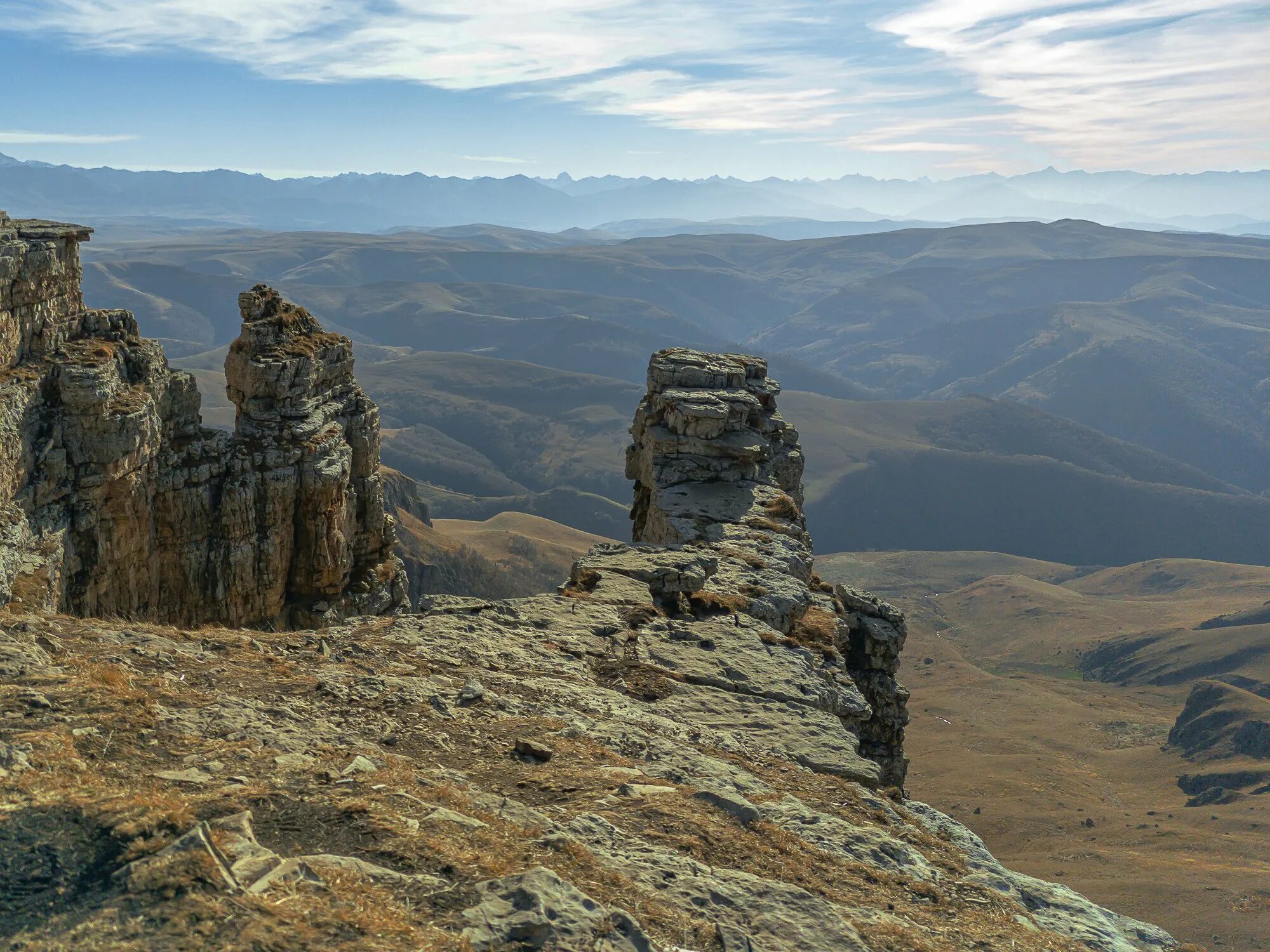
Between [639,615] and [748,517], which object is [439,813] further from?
[748,517]

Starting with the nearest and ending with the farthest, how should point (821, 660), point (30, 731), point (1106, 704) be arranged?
point (30, 731), point (821, 660), point (1106, 704)

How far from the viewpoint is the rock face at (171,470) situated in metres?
28.1

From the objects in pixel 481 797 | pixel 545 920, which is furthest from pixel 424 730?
pixel 545 920

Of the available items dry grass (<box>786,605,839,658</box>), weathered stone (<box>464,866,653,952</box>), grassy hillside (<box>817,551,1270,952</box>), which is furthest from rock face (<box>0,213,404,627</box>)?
grassy hillside (<box>817,551,1270,952</box>)

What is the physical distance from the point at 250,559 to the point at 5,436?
9.53 m

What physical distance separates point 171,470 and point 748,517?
19.4m

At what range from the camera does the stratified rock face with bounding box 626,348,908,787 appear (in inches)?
1062

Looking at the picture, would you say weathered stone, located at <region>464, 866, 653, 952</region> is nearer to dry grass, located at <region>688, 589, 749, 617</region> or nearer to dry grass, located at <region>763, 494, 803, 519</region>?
dry grass, located at <region>688, 589, 749, 617</region>

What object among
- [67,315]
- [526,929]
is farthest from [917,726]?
[526,929]

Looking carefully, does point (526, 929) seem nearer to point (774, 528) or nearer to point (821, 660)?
point (821, 660)

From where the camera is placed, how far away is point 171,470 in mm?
32969

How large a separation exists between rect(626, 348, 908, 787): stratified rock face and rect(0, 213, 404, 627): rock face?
39.6ft

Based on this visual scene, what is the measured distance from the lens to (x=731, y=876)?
1331 centimetres

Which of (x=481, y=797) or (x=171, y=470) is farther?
(x=171, y=470)
